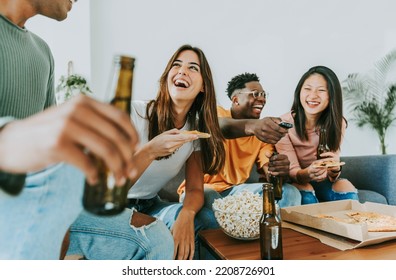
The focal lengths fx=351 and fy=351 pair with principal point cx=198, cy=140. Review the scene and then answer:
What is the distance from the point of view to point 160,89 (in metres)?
1.21

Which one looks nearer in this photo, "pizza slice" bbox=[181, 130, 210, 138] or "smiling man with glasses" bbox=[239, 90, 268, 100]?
"pizza slice" bbox=[181, 130, 210, 138]

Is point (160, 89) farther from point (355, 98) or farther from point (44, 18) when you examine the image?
point (355, 98)

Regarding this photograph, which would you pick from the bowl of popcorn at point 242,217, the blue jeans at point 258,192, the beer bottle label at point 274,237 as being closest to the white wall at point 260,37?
the blue jeans at point 258,192

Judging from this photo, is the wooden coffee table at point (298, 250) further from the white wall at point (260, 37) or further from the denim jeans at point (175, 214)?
the white wall at point (260, 37)

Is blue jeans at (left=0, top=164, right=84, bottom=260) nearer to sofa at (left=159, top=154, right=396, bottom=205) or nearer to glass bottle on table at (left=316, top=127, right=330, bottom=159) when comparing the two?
sofa at (left=159, top=154, right=396, bottom=205)

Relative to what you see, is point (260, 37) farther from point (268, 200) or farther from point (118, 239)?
point (118, 239)

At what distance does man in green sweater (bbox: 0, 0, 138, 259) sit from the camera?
2.05 feet

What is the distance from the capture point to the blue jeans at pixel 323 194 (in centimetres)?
139

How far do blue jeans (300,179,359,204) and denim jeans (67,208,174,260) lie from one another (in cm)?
61

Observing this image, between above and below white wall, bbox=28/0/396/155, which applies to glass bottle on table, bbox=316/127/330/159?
below

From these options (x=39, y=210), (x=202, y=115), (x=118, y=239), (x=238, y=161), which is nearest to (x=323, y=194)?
(x=238, y=161)

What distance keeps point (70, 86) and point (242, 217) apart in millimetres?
671

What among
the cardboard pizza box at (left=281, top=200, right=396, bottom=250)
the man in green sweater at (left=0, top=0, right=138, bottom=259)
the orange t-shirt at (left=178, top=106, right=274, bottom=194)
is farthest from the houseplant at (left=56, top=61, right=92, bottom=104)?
the cardboard pizza box at (left=281, top=200, right=396, bottom=250)
